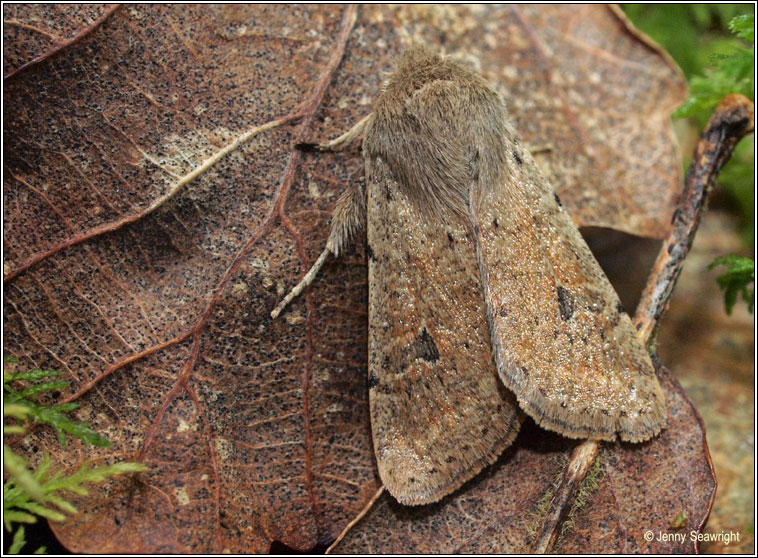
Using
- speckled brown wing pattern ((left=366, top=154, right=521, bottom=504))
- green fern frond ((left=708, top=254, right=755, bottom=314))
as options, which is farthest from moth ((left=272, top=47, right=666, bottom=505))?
green fern frond ((left=708, top=254, right=755, bottom=314))

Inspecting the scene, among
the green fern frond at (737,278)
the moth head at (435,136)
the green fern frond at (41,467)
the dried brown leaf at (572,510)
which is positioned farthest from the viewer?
the green fern frond at (737,278)

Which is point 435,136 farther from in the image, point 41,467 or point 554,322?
point 41,467

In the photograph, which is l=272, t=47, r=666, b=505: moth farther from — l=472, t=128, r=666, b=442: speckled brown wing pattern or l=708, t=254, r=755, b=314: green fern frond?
l=708, t=254, r=755, b=314: green fern frond

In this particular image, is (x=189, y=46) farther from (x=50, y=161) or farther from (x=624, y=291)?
(x=624, y=291)

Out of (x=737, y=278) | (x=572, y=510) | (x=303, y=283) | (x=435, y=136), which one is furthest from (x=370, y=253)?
(x=737, y=278)

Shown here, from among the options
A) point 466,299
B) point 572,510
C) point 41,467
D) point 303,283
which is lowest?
point 572,510

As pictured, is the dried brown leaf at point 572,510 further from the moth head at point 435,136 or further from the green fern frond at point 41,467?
the moth head at point 435,136

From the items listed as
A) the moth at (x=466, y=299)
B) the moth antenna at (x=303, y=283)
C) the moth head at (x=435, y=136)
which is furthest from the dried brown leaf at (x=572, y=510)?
the moth head at (x=435, y=136)
